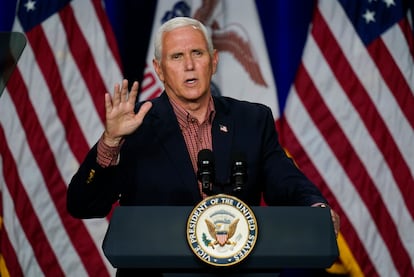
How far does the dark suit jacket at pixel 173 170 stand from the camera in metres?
2.15

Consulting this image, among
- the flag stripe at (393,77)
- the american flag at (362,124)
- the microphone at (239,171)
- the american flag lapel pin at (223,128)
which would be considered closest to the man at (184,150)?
the american flag lapel pin at (223,128)

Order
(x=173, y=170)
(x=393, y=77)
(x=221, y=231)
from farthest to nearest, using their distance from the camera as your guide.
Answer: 1. (x=393, y=77)
2. (x=173, y=170)
3. (x=221, y=231)

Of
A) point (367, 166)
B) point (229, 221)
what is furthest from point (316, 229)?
point (367, 166)

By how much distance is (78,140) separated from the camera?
428cm

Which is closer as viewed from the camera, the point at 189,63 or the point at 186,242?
the point at 186,242

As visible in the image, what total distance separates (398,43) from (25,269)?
99.2 inches

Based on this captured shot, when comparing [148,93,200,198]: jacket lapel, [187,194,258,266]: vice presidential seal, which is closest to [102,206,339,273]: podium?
[187,194,258,266]: vice presidential seal

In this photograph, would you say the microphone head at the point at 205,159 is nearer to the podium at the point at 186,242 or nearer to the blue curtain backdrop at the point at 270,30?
the podium at the point at 186,242

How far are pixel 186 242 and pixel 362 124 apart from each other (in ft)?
8.80

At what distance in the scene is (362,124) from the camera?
432 cm

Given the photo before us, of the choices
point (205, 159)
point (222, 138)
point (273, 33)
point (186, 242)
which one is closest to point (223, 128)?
point (222, 138)

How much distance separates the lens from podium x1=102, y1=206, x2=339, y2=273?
6.03 feet

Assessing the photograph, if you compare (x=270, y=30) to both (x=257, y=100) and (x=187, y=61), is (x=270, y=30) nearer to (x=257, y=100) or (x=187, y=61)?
(x=257, y=100)

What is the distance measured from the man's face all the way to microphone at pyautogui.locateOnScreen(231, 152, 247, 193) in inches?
18.2
